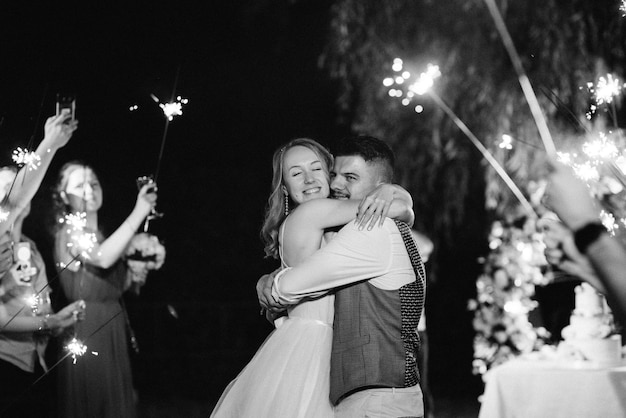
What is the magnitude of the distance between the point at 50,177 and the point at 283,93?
3514 millimetres

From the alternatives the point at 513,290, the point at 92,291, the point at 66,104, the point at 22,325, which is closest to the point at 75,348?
the point at 22,325

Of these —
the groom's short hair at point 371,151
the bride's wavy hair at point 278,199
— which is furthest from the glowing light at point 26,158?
the groom's short hair at point 371,151

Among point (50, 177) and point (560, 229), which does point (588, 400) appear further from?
point (50, 177)

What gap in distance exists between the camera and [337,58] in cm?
683

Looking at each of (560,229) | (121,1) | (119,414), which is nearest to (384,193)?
(560,229)

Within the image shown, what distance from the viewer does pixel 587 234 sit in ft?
4.79

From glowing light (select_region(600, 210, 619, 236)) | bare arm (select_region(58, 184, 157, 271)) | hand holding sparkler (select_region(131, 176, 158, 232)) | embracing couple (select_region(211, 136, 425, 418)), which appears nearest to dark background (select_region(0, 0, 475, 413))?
bare arm (select_region(58, 184, 157, 271))

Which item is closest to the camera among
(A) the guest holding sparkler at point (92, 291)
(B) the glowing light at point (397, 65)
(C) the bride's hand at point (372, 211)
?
(C) the bride's hand at point (372, 211)

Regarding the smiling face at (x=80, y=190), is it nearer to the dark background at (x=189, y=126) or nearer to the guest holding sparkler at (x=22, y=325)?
the dark background at (x=189, y=126)

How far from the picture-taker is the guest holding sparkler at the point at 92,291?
3975mm

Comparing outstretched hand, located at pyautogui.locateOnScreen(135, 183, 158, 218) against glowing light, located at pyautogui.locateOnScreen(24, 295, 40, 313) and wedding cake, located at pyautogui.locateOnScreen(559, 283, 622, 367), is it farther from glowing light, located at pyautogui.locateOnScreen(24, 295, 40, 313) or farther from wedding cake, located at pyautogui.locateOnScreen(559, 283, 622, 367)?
wedding cake, located at pyautogui.locateOnScreen(559, 283, 622, 367)

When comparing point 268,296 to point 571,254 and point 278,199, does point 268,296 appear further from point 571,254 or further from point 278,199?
point 571,254

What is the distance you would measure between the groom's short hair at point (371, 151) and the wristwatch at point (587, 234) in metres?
1.51

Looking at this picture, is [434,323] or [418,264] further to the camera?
[434,323]
